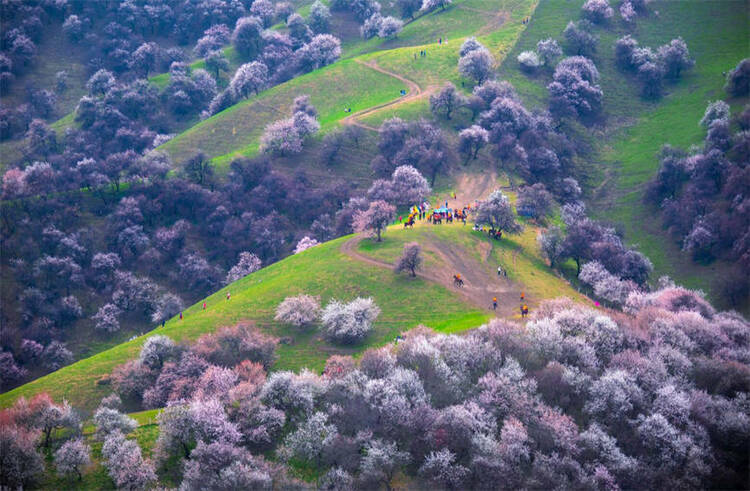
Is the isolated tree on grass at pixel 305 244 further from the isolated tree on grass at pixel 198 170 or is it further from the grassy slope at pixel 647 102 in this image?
the grassy slope at pixel 647 102

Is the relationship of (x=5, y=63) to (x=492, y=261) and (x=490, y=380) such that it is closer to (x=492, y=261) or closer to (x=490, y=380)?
(x=492, y=261)

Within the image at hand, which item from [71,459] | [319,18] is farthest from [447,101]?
[71,459]

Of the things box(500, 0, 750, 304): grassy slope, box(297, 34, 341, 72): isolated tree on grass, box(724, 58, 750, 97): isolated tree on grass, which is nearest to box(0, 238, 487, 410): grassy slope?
box(500, 0, 750, 304): grassy slope

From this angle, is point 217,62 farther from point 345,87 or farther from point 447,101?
point 447,101

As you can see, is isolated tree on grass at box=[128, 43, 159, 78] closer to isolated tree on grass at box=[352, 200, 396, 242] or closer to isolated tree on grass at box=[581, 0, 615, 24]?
isolated tree on grass at box=[352, 200, 396, 242]

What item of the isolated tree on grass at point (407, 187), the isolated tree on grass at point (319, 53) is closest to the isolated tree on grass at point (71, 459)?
the isolated tree on grass at point (407, 187)
